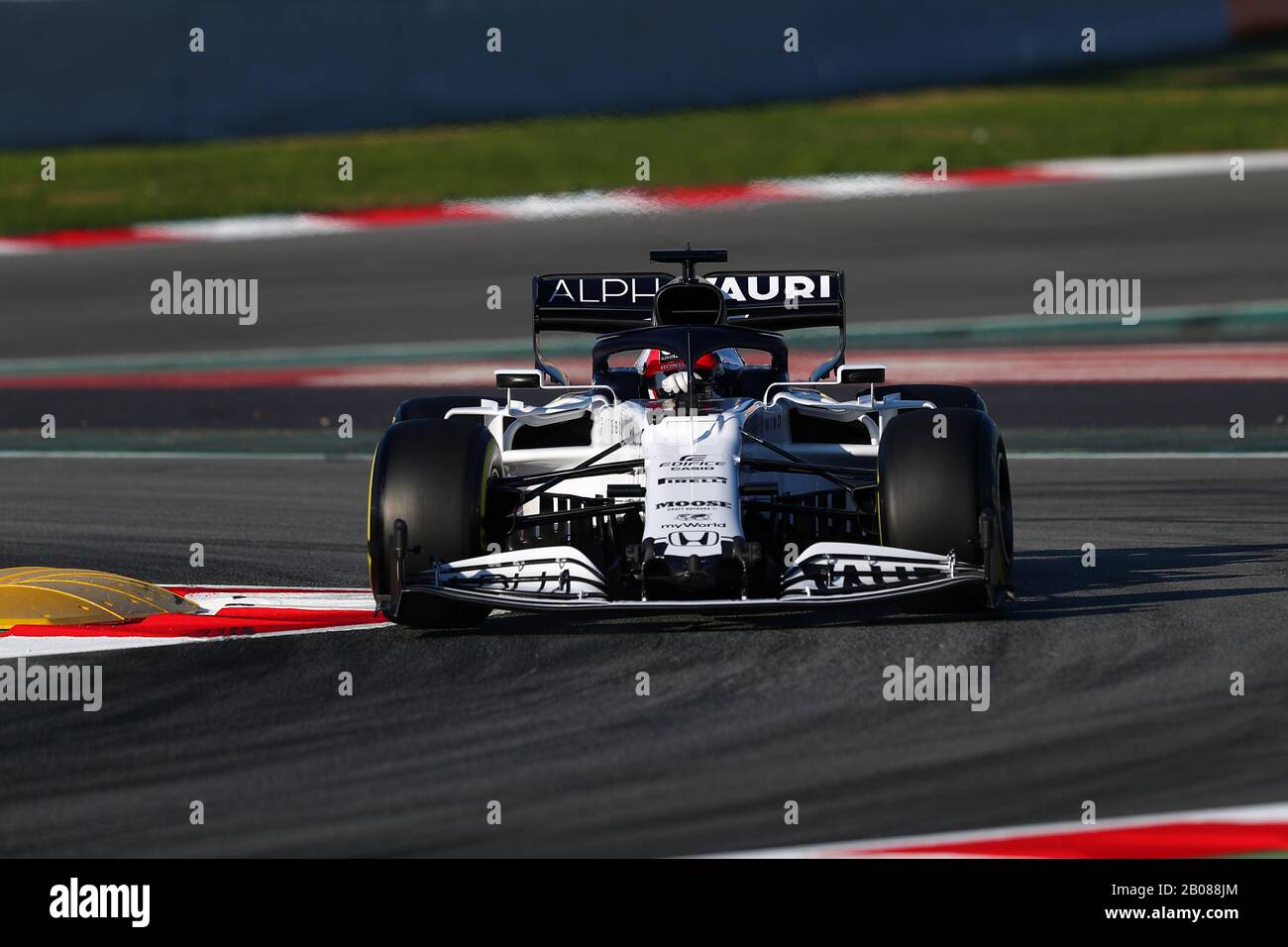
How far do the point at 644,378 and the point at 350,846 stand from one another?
404 centimetres

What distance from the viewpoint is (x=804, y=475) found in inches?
352

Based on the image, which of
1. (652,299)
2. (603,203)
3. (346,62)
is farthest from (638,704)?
(346,62)

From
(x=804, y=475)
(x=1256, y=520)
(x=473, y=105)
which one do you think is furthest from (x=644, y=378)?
(x=473, y=105)

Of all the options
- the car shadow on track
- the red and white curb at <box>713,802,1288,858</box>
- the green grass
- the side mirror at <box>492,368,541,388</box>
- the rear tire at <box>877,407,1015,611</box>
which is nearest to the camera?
the red and white curb at <box>713,802,1288,858</box>

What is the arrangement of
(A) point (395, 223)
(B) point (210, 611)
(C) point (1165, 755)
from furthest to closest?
(A) point (395, 223), (B) point (210, 611), (C) point (1165, 755)

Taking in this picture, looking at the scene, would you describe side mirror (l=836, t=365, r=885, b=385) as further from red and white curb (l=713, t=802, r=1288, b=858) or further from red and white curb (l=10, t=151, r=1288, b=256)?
red and white curb (l=10, t=151, r=1288, b=256)

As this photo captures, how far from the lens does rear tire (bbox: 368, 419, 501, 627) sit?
26.9 feet

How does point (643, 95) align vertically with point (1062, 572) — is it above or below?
above

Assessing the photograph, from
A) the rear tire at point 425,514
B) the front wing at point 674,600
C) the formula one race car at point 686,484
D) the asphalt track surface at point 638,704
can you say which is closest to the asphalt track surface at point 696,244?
the asphalt track surface at point 638,704

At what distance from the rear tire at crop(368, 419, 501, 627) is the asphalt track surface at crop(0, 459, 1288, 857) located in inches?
5.7

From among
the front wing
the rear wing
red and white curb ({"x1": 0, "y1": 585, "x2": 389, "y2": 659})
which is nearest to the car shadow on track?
the front wing

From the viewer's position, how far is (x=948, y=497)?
8141 millimetres

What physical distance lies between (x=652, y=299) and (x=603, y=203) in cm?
987

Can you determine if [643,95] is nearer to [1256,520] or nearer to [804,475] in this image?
[1256,520]
